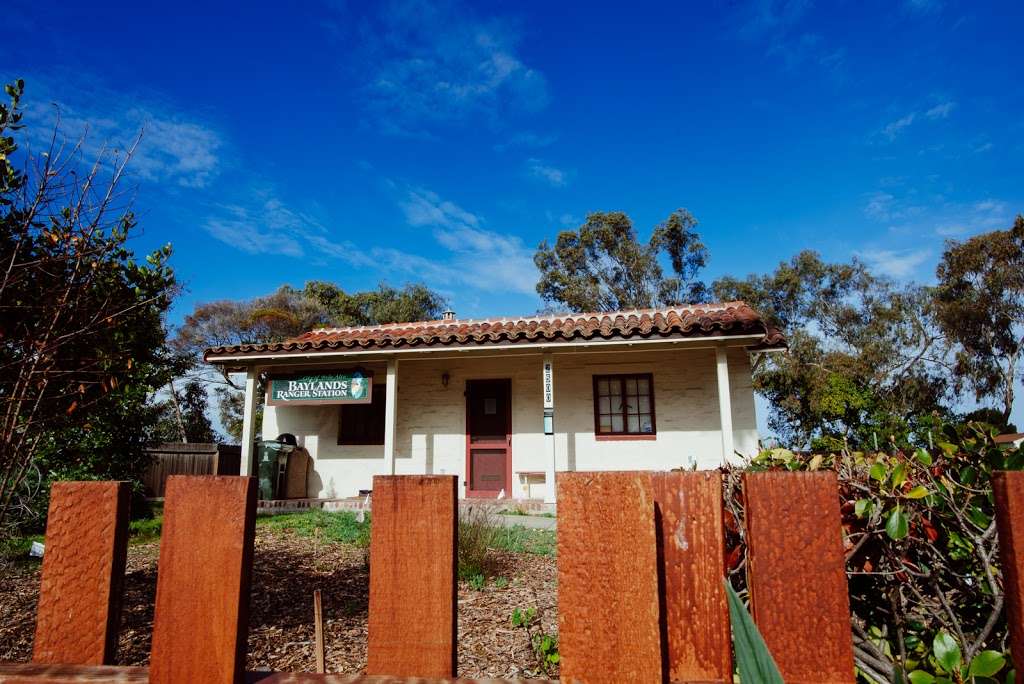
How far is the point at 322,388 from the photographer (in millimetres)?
10609

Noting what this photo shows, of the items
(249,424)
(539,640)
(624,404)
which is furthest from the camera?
(624,404)

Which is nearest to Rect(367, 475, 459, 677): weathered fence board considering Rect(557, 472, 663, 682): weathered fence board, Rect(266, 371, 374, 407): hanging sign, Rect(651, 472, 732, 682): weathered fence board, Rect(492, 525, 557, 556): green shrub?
Rect(557, 472, 663, 682): weathered fence board

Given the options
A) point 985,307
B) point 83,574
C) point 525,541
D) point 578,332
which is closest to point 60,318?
point 83,574

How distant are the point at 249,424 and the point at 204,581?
33.5 feet

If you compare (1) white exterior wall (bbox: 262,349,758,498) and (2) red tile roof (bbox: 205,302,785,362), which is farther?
(1) white exterior wall (bbox: 262,349,758,498)

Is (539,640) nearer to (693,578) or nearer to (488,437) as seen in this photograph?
(693,578)

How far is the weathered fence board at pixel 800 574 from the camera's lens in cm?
87

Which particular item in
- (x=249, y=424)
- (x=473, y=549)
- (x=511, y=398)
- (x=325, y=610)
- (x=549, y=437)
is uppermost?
(x=511, y=398)

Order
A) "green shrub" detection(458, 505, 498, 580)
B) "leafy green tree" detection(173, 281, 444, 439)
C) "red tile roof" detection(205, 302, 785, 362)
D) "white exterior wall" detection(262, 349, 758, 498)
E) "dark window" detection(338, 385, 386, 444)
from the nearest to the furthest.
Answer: "green shrub" detection(458, 505, 498, 580)
"red tile roof" detection(205, 302, 785, 362)
"white exterior wall" detection(262, 349, 758, 498)
"dark window" detection(338, 385, 386, 444)
"leafy green tree" detection(173, 281, 444, 439)

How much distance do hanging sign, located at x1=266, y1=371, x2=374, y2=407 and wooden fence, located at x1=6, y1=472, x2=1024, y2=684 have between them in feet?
31.5

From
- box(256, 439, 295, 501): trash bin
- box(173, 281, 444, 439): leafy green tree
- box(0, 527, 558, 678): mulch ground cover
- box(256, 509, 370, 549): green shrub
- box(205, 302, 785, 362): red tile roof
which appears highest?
box(173, 281, 444, 439): leafy green tree

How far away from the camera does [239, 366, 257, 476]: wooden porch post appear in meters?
9.88

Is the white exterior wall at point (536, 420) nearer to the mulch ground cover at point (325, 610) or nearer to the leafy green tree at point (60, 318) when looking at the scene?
the mulch ground cover at point (325, 610)

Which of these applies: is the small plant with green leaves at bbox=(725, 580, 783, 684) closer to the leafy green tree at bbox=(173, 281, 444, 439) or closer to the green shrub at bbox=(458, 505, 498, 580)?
the green shrub at bbox=(458, 505, 498, 580)
